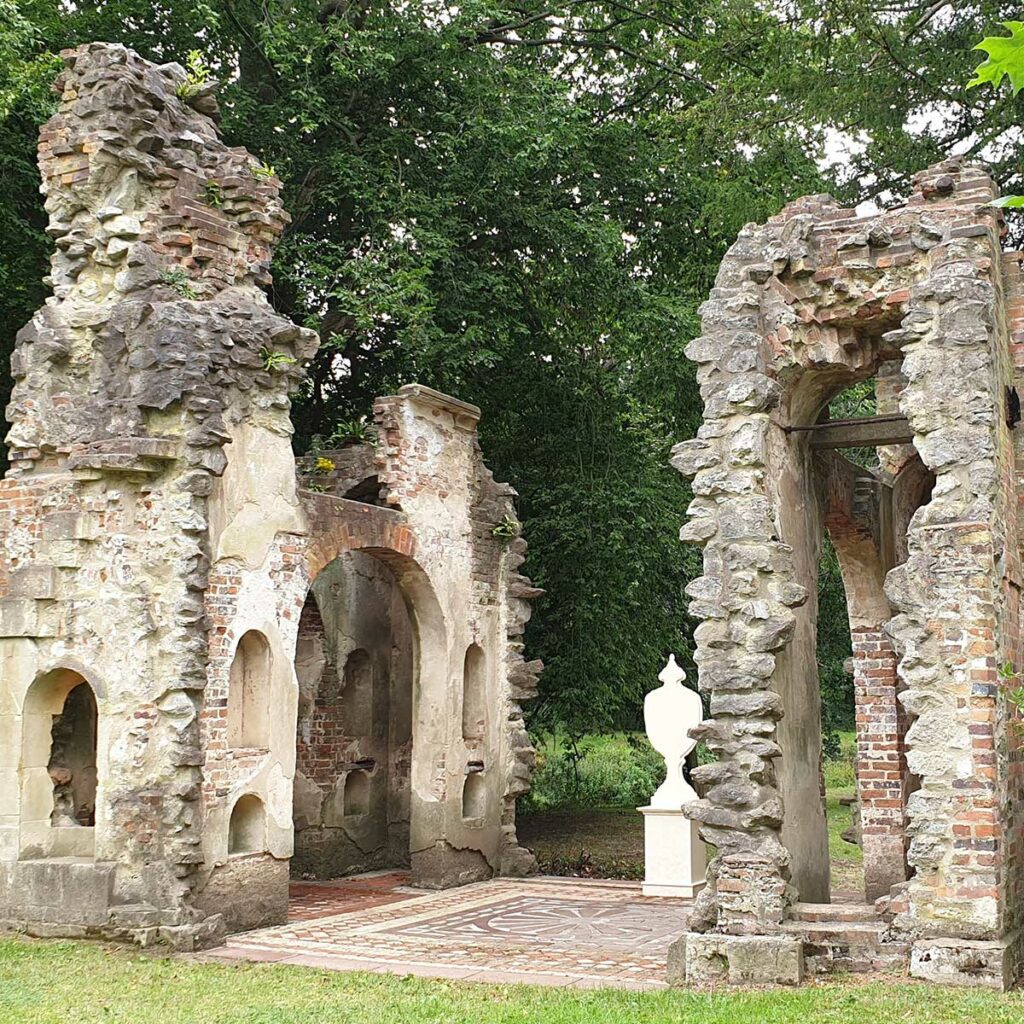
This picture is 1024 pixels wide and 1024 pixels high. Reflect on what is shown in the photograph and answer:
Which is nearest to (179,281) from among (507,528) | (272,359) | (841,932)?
(272,359)

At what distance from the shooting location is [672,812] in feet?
45.5

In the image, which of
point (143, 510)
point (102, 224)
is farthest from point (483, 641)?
point (102, 224)

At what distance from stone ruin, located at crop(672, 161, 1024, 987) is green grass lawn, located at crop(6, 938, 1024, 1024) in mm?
592

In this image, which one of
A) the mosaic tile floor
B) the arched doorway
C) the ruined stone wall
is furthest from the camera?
the arched doorway

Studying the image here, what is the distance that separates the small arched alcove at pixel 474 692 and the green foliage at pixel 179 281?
17.7 feet

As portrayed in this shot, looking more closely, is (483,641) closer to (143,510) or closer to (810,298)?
(143,510)

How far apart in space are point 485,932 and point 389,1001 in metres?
3.22

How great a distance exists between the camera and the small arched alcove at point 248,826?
37.1ft

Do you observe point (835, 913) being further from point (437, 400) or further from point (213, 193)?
point (213, 193)

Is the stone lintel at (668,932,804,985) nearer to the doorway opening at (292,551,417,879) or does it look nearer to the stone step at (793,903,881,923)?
the stone step at (793,903,881,923)

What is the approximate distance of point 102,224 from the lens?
458 inches

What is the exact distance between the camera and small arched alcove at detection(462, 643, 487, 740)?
14984 millimetres

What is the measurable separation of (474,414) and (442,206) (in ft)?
9.66

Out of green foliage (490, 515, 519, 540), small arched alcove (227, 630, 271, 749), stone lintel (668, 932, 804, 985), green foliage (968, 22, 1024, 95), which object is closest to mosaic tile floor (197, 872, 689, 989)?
stone lintel (668, 932, 804, 985)
